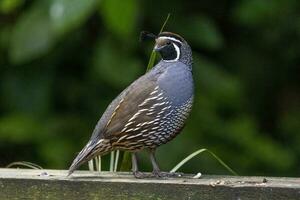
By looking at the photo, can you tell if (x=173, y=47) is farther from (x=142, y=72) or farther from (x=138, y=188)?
(x=142, y=72)

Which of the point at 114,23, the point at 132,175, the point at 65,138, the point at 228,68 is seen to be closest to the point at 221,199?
the point at 132,175

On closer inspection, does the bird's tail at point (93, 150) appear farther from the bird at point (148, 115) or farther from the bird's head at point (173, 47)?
the bird's head at point (173, 47)

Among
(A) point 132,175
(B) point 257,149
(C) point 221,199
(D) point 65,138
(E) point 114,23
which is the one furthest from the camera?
(B) point 257,149

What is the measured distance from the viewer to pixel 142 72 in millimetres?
7348

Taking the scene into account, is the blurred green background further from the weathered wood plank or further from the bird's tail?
the weathered wood plank

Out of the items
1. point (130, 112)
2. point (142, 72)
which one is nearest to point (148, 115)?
point (130, 112)

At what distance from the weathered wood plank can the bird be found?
24 centimetres

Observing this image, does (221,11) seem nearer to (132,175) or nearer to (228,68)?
(228,68)

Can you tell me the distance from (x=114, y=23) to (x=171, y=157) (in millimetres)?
956

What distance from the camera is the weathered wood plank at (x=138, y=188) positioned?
381cm

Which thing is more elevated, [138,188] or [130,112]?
[130,112]

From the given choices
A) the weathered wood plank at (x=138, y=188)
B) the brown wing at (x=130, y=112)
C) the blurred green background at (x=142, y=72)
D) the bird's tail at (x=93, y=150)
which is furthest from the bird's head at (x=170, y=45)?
the blurred green background at (x=142, y=72)

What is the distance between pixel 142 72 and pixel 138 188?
3501mm

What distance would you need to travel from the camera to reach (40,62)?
294 inches
